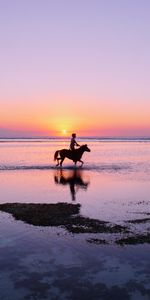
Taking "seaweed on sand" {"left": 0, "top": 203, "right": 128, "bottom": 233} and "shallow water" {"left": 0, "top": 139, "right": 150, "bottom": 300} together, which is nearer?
"shallow water" {"left": 0, "top": 139, "right": 150, "bottom": 300}

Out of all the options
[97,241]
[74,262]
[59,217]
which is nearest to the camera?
[74,262]

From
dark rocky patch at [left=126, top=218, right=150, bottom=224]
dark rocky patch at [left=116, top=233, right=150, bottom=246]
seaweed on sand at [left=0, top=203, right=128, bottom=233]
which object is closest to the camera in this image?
dark rocky patch at [left=116, top=233, right=150, bottom=246]

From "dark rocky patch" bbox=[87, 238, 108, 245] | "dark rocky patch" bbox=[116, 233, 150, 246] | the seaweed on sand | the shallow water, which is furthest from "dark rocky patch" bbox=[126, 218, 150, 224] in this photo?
"dark rocky patch" bbox=[87, 238, 108, 245]

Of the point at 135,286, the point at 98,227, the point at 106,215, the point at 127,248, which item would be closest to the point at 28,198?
the point at 106,215

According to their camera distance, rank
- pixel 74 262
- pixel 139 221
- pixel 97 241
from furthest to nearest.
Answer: pixel 139 221, pixel 97 241, pixel 74 262

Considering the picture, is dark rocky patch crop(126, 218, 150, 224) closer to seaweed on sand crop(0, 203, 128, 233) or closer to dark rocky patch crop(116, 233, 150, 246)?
seaweed on sand crop(0, 203, 128, 233)

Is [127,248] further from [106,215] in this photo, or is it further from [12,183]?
[12,183]

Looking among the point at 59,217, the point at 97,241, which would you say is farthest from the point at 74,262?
the point at 59,217

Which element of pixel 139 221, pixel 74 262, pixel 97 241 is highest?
pixel 139 221

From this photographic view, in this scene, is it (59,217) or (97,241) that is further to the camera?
(59,217)

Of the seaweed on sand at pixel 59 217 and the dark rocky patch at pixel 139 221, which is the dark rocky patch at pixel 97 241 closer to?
the seaweed on sand at pixel 59 217

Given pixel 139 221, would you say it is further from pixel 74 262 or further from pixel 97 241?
pixel 74 262

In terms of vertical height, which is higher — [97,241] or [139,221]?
[139,221]

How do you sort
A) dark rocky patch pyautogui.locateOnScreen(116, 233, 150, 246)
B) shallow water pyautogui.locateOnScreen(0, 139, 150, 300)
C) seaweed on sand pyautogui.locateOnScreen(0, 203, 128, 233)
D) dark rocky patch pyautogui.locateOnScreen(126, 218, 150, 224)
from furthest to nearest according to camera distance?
dark rocky patch pyautogui.locateOnScreen(126, 218, 150, 224)
seaweed on sand pyautogui.locateOnScreen(0, 203, 128, 233)
dark rocky patch pyautogui.locateOnScreen(116, 233, 150, 246)
shallow water pyautogui.locateOnScreen(0, 139, 150, 300)
